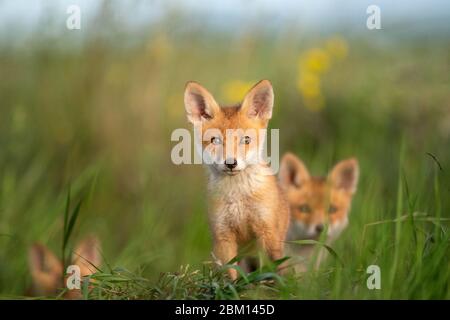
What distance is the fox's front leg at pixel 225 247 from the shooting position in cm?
415

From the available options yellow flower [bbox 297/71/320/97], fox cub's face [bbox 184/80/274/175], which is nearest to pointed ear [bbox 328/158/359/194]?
fox cub's face [bbox 184/80/274/175]

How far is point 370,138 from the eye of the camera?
26.1 feet

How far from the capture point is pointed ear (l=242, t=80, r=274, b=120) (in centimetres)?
410

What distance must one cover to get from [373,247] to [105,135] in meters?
4.38

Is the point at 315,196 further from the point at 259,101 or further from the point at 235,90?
the point at 259,101

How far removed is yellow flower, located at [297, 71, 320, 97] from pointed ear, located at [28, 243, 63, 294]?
3597mm

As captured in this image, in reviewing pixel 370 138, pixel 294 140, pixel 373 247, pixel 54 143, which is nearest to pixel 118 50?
pixel 54 143

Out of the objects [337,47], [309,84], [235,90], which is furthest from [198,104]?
[337,47]

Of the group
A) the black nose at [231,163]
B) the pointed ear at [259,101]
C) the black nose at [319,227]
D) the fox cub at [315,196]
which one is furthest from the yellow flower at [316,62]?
the black nose at [231,163]

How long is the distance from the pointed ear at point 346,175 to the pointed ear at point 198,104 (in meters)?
1.99

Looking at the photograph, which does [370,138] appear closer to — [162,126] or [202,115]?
[162,126]

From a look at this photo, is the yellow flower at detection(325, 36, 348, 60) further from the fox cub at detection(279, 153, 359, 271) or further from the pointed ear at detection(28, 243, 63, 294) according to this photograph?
the pointed ear at detection(28, 243, 63, 294)

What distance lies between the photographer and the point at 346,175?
612 centimetres

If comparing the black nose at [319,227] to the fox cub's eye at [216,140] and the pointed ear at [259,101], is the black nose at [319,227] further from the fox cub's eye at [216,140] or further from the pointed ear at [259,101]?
the fox cub's eye at [216,140]
